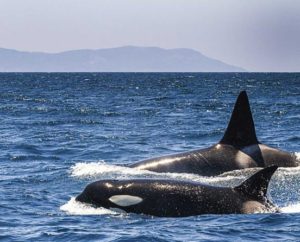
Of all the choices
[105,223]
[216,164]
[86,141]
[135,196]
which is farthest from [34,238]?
[86,141]

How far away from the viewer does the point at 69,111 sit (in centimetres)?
4600

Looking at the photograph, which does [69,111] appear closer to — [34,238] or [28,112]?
[28,112]

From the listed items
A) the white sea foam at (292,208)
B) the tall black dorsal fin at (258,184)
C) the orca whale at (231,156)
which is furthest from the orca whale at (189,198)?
the orca whale at (231,156)

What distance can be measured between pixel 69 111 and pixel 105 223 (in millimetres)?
34254

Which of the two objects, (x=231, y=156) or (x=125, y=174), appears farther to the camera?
(x=231, y=156)

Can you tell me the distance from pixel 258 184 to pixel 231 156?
576cm

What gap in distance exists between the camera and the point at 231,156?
18031 mm

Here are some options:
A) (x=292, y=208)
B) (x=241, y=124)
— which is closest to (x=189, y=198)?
(x=292, y=208)

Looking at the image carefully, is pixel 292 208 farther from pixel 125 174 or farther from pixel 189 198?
pixel 125 174

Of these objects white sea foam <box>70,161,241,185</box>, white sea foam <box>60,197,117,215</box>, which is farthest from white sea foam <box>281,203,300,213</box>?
white sea foam <box>60,197,117,215</box>

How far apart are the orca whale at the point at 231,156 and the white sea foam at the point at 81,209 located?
4636mm

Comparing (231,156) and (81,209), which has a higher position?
(231,156)

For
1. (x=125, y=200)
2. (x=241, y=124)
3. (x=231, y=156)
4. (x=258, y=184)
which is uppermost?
(x=241, y=124)

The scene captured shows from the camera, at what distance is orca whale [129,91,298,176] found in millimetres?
17766
